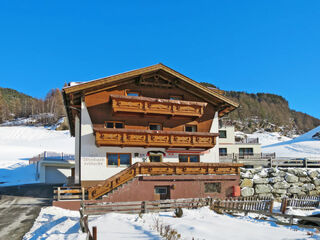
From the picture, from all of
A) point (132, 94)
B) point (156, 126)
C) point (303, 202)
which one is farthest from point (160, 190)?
point (303, 202)

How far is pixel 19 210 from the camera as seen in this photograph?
1622 cm

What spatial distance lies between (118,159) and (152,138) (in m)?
3.32

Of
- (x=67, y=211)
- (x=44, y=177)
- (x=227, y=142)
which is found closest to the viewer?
(x=67, y=211)

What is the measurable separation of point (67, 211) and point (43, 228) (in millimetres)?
3814

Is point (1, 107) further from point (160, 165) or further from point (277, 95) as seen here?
point (277, 95)

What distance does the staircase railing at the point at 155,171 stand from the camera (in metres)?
17.3

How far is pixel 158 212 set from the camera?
51.3 feet

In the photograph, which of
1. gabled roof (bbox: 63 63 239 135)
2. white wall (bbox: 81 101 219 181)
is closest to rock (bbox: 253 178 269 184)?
gabled roof (bbox: 63 63 239 135)

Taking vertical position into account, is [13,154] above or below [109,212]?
above

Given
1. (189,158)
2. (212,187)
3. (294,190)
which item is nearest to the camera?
(212,187)

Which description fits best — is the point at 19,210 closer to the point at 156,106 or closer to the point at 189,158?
the point at 156,106

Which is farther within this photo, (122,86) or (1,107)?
(1,107)

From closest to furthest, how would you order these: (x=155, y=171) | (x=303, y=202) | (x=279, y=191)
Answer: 1. (x=155, y=171)
2. (x=303, y=202)
3. (x=279, y=191)

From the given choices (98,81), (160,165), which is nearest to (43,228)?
(160,165)
